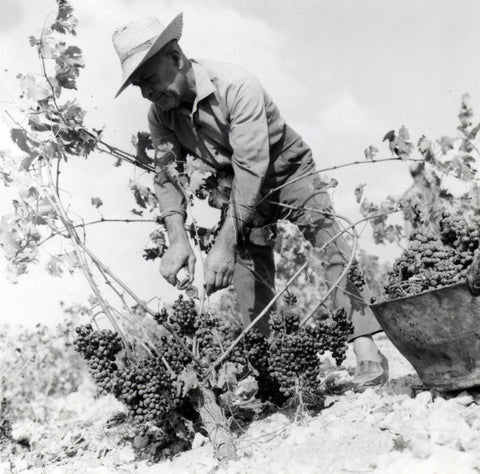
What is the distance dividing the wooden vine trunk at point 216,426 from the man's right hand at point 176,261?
2.37 ft

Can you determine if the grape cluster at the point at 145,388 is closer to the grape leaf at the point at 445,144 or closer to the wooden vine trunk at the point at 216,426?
the wooden vine trunk at the point at 216,426

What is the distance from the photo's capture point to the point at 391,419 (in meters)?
2.86

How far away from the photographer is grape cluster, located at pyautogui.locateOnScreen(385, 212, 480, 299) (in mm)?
2920

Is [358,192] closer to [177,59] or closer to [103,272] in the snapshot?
[177,59]

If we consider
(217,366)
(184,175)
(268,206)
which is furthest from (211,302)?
(268,206)

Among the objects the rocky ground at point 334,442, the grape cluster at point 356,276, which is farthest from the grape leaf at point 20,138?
the grape cluster at point 356,276

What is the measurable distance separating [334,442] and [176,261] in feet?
4.53

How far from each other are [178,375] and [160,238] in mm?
1179

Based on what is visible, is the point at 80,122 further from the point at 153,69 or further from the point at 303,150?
the point at 303,150

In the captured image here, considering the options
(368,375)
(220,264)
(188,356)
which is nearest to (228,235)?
(220,264)

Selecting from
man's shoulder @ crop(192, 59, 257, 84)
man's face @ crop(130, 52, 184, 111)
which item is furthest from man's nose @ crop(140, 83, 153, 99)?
man's shoulder @ crop(192, 59, 257, 84)

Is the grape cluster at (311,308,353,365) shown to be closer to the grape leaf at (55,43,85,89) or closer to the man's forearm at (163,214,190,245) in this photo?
the man's forearm at (163,214,190,245)

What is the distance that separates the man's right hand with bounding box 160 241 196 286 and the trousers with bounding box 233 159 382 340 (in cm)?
41

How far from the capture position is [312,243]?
4.27 meters
